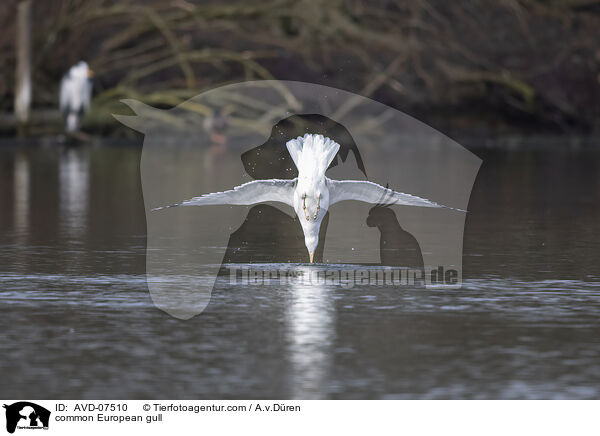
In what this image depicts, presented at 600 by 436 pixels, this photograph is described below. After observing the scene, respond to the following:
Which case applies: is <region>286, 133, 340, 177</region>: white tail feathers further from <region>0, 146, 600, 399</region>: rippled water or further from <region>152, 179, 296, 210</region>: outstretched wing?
<region>0, 146, 600, 399</region>: rippled water

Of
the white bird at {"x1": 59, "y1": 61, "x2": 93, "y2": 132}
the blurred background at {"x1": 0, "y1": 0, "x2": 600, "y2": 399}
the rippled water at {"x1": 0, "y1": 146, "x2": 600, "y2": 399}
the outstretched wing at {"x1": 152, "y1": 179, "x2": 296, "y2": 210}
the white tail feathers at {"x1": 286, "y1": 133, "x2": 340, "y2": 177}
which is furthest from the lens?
the white bird at {"x1": 59, "y1": 61, "x2": 93, "y2": 132}

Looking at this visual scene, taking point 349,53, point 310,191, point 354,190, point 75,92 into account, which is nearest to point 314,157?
point 310,191

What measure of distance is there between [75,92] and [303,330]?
1014 inches

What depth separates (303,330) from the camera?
29.2 ft

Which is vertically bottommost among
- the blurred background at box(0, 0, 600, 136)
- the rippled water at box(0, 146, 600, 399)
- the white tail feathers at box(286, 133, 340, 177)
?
the rippled water at box(0, 146, 600, 399)

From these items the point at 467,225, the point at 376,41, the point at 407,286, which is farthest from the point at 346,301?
the point at 376,41

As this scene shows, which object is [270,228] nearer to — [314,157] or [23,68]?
[314,157]

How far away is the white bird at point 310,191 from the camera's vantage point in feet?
37.1

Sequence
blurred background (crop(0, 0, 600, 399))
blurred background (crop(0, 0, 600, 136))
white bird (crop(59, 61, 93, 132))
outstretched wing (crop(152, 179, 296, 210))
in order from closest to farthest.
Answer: blurred background (crop(0, 0, 600, 399))
outstretched wing (crop(152, 179, 296, 210))
white bird (crop(59, 61, 93, 132))
blurred background (crop(0, 0, 600, 136))

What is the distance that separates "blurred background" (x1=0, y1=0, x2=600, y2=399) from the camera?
7727mm

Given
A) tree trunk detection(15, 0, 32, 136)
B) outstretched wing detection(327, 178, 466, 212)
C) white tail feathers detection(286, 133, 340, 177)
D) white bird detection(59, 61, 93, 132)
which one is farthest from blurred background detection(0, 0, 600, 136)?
white tail feathers detection(286, 133, 340, 177)

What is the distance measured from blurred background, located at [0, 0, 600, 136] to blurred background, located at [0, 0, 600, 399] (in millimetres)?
68

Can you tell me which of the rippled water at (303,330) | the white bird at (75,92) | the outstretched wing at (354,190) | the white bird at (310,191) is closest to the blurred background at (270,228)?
the rippled water at (303,330)

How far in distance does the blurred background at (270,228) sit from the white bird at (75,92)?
2.99 feet
